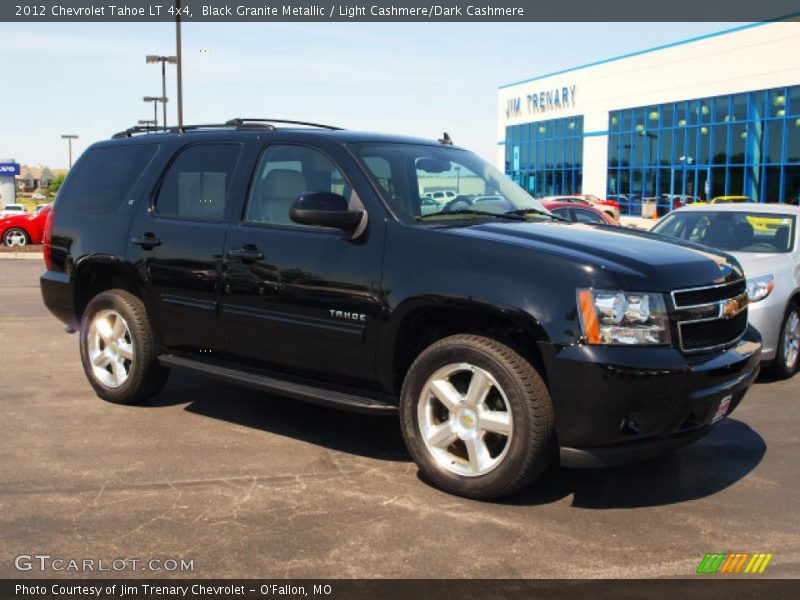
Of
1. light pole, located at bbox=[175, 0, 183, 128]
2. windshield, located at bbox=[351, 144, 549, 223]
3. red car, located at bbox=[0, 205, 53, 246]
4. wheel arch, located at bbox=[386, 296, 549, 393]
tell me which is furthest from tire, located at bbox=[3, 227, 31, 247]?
wheel arch, located at bbox=[386, 296, 549, 393]

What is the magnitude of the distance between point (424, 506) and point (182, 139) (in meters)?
3.22

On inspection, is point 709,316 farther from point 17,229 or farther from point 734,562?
point 17,229

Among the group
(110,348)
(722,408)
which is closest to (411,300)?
(722,408)

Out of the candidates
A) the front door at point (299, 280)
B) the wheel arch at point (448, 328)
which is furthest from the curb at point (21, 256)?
the wheel arch at point (448, 328)

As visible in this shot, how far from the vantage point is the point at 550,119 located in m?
51.8

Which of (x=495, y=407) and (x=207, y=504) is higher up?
(x=495, y=407)

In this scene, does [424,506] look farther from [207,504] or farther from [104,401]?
[104,401]

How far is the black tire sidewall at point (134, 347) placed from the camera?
586 cm

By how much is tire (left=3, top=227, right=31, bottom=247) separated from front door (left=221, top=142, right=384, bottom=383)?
2050 cm

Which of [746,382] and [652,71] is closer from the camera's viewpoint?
[746,382]

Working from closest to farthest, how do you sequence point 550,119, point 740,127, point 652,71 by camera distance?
point 740,127
point 652,71
point 550,119

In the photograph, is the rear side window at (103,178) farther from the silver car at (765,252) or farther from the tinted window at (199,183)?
the silver car at (765,252)

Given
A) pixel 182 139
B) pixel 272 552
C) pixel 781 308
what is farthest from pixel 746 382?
pixel 182 139

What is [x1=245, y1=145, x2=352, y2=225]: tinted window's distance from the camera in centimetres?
511
